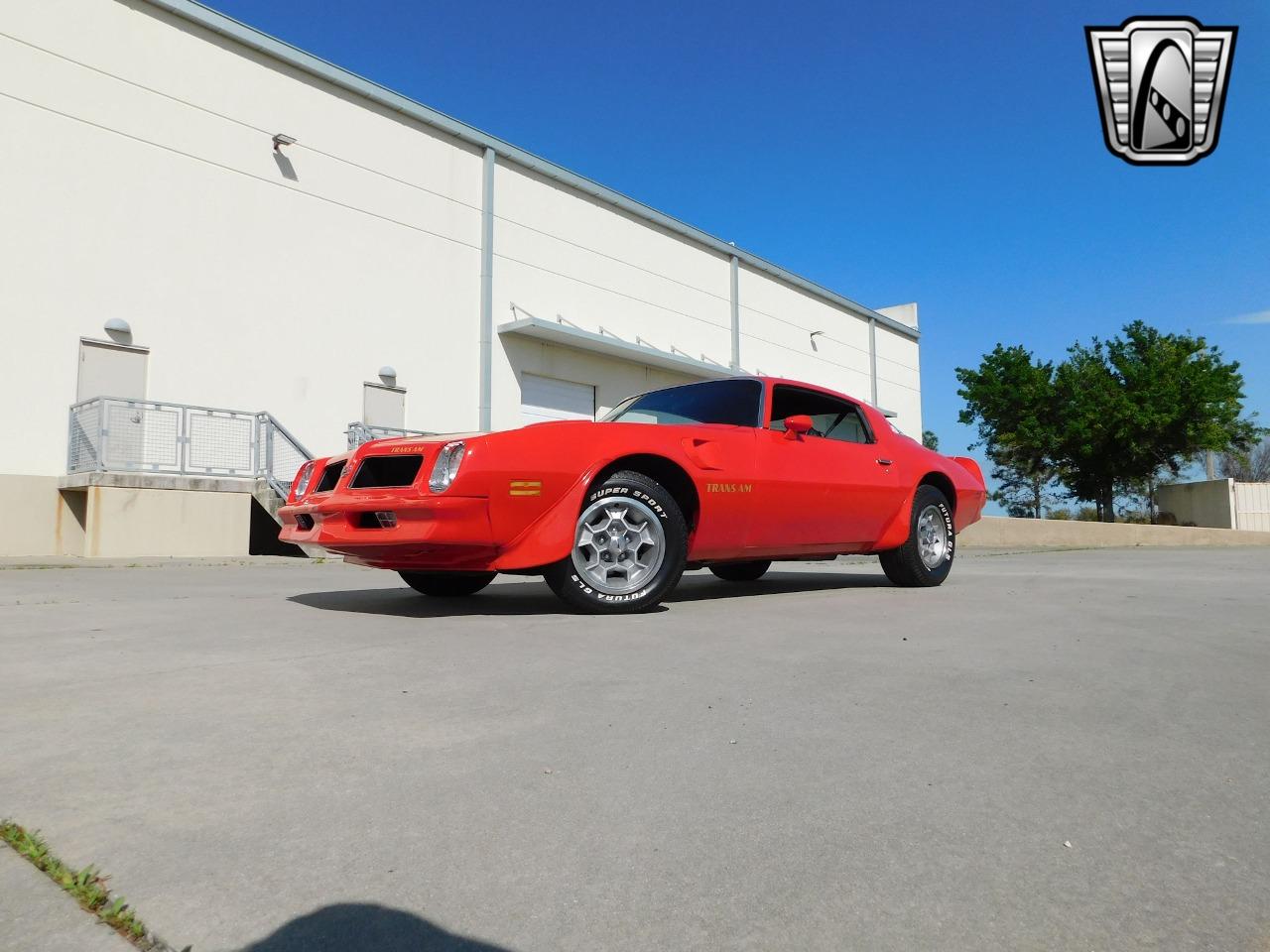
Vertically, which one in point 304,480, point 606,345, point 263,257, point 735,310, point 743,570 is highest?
point 735,310

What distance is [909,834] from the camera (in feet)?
5.14

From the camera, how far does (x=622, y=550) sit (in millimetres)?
4613

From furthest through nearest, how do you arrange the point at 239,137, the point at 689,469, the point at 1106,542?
the point at 1106,542, the point at 239,137, the point at 689,469

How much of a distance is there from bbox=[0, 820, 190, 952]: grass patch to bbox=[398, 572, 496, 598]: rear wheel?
13.2ft

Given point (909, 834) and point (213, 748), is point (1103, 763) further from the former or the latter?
point (213, 748)

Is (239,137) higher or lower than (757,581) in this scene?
higher

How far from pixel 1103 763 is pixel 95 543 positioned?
1273cm

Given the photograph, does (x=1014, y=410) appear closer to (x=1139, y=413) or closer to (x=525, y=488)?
(x=1139, y=413)

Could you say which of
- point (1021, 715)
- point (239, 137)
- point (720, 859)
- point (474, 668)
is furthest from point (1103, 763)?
point (239, 137)

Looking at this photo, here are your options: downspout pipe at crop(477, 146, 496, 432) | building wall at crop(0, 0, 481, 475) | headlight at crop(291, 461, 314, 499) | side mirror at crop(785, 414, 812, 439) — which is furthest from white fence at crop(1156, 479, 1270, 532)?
headlight at crop(291, 461, 314, 499)

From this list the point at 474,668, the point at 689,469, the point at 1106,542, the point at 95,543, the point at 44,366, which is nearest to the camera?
the point at 474,668

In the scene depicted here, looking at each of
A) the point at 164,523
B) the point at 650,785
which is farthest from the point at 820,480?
the point at 164,523

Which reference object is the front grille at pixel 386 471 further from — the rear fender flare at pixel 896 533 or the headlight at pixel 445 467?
the rear fender flare at pixel 896 533

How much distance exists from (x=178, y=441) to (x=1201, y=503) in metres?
34.1
